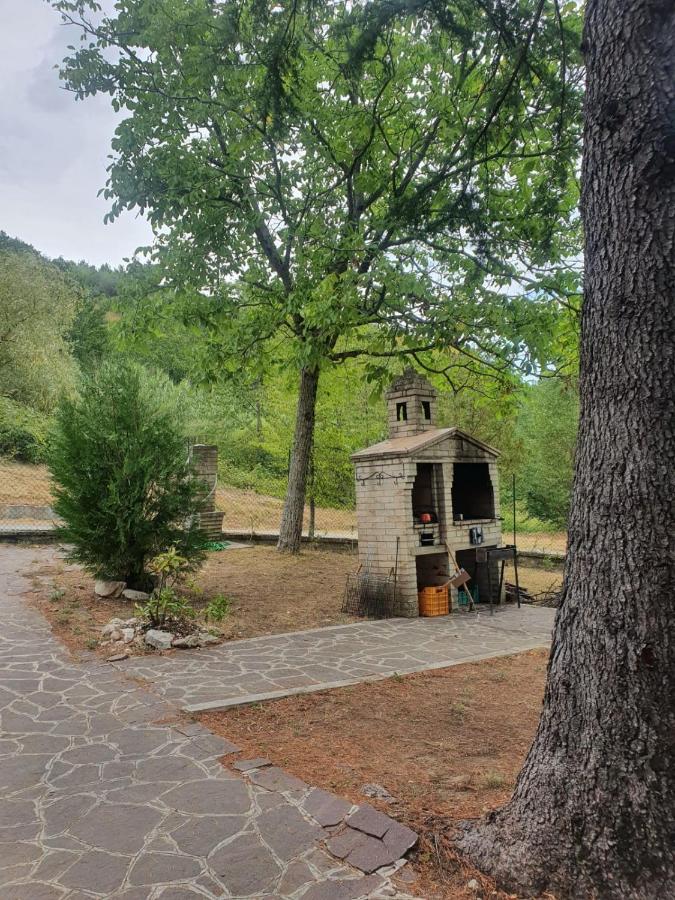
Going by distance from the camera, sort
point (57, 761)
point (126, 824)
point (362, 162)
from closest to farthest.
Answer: point (126, 824) → point (57, 761) → point (362, 162)

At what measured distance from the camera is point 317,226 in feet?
31.9

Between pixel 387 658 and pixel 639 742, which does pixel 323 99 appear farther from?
pixel 639 742

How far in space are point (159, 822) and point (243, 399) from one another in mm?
24413

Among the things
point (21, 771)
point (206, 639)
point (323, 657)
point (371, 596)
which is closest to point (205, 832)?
point (21, 771)

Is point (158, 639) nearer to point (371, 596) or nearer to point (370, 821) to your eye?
point (371, 596)

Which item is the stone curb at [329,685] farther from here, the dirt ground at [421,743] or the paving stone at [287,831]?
the paving stone at [287,831]

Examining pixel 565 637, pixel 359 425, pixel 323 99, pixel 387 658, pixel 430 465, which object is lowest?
pixel 387 658

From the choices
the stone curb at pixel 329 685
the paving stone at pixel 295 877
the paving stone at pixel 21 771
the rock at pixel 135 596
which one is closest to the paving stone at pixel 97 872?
the paving stone at pixel 295 877

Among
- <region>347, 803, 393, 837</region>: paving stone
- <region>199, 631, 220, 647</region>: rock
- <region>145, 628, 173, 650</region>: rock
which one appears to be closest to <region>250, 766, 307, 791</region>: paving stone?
<region>347, 803, 393, 837</region>: paving stone

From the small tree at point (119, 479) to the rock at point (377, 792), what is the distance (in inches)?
222

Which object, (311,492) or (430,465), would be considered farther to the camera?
(311,492)

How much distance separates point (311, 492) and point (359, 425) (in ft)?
7.25

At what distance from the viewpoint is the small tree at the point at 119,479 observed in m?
8.15

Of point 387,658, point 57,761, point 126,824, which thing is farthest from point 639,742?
point 387,658
